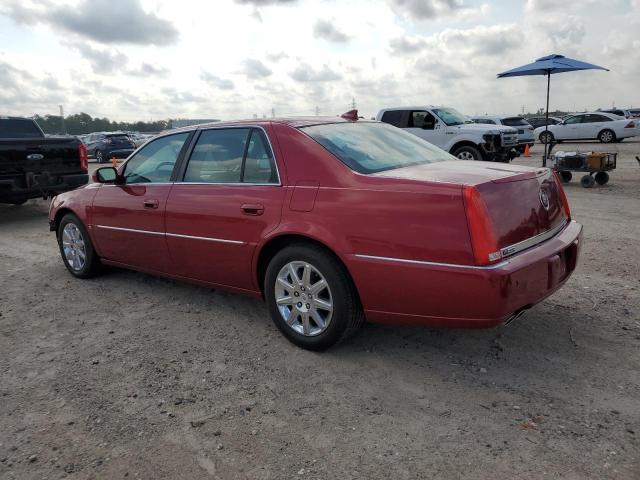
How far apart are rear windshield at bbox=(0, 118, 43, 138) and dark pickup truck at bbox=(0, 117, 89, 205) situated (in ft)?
5.74

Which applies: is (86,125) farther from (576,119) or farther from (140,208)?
(140,208)

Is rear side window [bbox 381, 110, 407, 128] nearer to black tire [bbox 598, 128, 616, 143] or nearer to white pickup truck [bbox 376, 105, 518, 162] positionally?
white pickup truck [bbox 376, 105, 518, 162]

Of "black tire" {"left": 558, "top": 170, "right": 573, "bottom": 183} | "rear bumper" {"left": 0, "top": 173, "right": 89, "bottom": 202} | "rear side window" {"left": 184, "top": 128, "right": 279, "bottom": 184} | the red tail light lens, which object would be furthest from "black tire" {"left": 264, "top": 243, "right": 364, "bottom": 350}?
"black tire" {"left": 558, "top": 170, "right": 573, "bottom": 183}

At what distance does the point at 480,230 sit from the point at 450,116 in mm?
11761

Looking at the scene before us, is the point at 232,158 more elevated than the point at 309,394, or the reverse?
the point at 232,158

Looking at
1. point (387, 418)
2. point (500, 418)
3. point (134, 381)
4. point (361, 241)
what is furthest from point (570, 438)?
point (134, 381)

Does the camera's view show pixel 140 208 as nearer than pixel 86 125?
Yes

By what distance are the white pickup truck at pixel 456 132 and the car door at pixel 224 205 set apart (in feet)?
32.8

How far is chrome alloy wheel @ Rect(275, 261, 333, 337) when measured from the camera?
3.39m

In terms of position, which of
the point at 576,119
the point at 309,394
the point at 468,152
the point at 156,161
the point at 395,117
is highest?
the point at 395,117

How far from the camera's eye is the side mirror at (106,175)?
15.8 ft

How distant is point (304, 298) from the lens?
3.48m

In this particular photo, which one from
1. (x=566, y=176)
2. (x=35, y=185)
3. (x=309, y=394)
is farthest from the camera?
(x=566, y=176)

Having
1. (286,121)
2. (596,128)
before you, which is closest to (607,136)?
(596,128)
